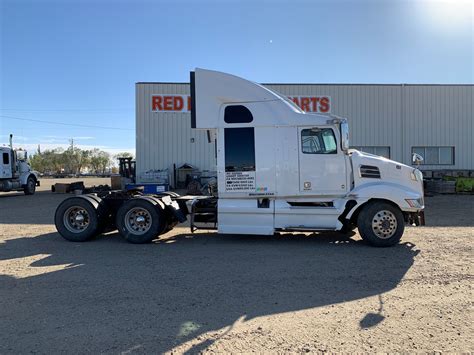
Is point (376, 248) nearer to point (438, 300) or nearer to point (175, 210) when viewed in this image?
point (438, 300)

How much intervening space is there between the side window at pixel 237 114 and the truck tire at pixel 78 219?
146 inches

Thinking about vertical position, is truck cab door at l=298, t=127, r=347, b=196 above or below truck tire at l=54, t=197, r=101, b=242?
above

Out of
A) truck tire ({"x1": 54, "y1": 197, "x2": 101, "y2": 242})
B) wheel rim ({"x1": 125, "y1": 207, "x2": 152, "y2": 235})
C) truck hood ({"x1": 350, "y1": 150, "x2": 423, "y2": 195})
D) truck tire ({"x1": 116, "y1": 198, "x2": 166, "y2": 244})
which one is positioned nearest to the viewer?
truck hood ({"x1": 350, "y1": 150, "x2": 423, "y2": 195})

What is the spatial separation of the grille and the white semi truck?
21 millimetres

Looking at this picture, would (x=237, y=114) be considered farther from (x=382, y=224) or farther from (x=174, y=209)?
(x=382, y=224)

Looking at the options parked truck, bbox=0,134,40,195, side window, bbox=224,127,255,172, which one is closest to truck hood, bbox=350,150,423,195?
side window, bbox=224,127,255,172

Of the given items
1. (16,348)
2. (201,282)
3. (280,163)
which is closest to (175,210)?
(280,163)

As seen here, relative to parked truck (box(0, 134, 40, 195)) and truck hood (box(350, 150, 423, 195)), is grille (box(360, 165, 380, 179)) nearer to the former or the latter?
truck hood (box(350, 150, 423, 195))

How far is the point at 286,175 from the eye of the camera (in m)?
8.35

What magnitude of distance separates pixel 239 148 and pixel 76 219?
13.8 ft

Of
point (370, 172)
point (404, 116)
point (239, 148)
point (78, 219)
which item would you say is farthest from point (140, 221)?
point (404, 116)

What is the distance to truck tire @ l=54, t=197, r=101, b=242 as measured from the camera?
8953 mm

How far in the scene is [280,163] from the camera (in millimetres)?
8352

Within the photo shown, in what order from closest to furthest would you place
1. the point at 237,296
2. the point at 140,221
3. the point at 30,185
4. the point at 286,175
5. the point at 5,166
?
1. the point at 237,296
2. the point at 286,175
3. the point at 140,221
4. the point at 5,166
5. the point at 30,185
